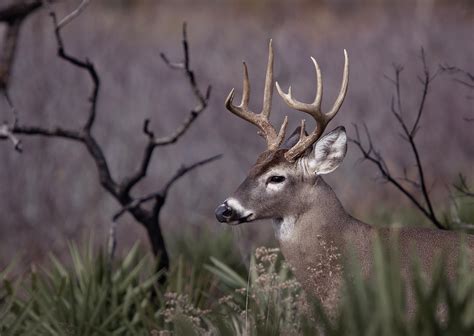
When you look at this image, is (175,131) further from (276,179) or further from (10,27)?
(10,27)

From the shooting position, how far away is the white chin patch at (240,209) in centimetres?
552

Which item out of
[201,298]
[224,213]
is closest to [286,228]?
[224,213]

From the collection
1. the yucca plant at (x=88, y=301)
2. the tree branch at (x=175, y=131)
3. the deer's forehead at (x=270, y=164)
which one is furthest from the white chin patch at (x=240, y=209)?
the tree branch at (x=175, y=131)

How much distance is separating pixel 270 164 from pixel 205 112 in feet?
39.3

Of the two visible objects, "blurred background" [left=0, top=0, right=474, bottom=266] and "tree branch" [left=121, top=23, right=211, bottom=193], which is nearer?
"tree branch" [left=121, top=23, right=211, bottom=193]

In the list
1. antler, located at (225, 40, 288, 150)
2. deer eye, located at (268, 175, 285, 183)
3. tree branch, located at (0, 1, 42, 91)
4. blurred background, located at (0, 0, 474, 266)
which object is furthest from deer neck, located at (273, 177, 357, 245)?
tree branch, located at (0, 1, 42, 91)

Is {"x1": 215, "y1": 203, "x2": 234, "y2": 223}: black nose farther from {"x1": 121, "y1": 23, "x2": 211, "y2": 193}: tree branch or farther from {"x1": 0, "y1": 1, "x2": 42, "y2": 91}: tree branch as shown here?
{"x1": 0, "y1": 1, "x2": 42, "y2": 91}: tree branch

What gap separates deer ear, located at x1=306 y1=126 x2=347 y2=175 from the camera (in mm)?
5730

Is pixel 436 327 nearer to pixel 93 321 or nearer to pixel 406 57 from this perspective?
pixel 93 321

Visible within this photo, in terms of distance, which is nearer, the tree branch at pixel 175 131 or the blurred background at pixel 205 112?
the tree branch at pixel 175 131

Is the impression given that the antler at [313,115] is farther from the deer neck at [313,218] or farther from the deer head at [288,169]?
the deer neck at [313,218]

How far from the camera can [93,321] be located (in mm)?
6391

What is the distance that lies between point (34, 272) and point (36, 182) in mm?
6201

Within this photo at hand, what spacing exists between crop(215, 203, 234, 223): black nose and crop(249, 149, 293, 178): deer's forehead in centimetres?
27
